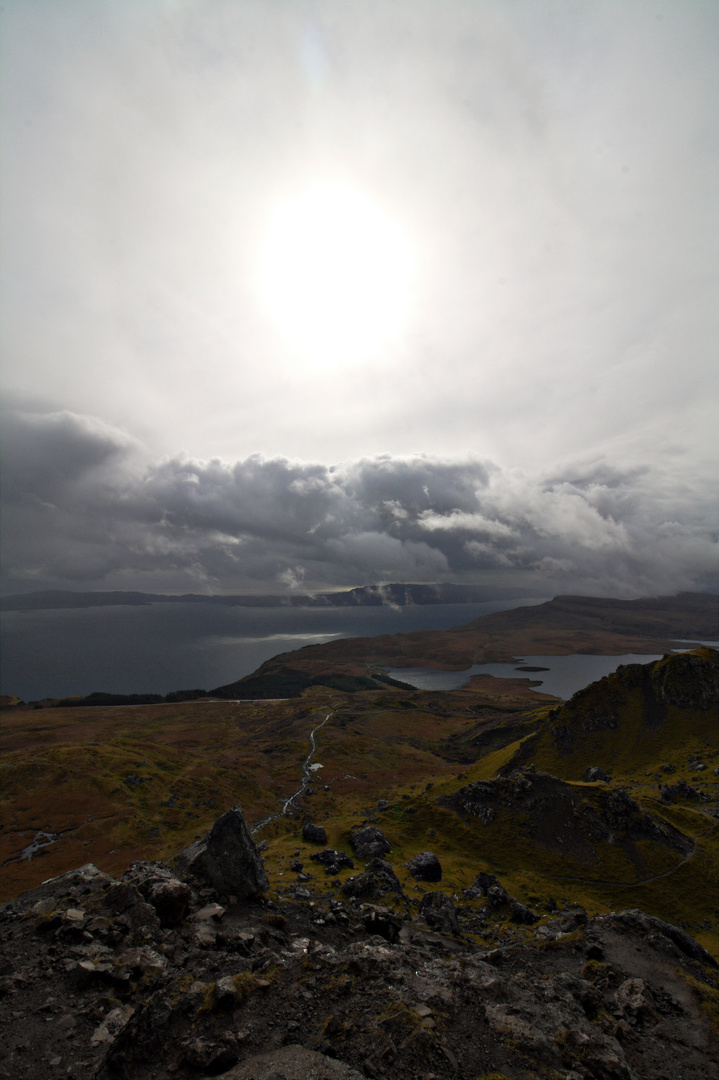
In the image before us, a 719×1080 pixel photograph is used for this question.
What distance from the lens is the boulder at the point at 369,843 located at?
5438 cm

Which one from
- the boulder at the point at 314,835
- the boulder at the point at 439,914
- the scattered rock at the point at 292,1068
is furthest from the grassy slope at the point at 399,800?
the scattered rock at the point at 292,1068

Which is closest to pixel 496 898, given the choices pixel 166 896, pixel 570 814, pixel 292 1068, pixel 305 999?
pixel 570 814

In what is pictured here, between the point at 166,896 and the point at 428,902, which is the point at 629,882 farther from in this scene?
the point at 166,896

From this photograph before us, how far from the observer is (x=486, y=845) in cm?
5959

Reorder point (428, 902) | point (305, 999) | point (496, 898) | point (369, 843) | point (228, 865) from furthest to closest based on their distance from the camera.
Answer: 1. point (369, 843)
2. point (496, 898)
3. point (428, 902)
4. point (228, 865)
5. point (305, 999)

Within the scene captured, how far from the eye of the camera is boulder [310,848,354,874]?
156 feet

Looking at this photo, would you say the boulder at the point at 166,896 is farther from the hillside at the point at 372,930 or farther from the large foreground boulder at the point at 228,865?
the large foreground boulder at the point at 228,865

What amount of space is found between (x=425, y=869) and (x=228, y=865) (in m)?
29.3

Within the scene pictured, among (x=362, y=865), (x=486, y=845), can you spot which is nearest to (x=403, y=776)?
(x=486, y=845)

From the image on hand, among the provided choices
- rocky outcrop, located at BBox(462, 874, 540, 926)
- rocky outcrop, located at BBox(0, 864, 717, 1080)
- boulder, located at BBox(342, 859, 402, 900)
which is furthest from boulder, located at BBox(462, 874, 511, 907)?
rocky outcrop, located at BBox(0, 864, 717, 1080)

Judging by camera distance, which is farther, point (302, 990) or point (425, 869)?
point (425, 869)

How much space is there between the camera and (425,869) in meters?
49.3

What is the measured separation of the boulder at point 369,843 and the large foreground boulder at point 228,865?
27.5m

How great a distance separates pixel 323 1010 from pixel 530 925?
1248 inches
